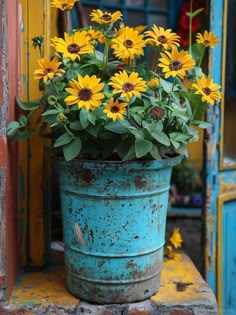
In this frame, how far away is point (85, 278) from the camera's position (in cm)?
186

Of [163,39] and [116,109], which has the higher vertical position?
[163,39]

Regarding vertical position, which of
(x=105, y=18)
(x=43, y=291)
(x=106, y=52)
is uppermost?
(x=105, y=18)

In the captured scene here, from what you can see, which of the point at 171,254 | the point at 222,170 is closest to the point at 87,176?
the point at 171,254

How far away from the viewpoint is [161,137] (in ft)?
5.55

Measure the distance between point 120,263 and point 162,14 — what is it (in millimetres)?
2786

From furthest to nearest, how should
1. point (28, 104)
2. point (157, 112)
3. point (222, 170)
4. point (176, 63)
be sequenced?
point (222, 170), point (28, 104), point (176, 63), point (157, 112)

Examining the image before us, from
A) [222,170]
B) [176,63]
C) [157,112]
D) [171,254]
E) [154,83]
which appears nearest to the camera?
[157,112]

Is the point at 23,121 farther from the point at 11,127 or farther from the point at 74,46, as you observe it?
the point at 74,46

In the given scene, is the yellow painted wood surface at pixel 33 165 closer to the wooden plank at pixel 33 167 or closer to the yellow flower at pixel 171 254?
the wooden plank at pixel 33 167

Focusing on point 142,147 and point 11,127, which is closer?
point 142,147

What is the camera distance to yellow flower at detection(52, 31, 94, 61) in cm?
172

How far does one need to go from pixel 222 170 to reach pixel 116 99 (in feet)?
3.22

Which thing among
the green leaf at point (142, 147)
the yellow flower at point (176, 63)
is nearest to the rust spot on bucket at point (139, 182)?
the green leaf at point (142, 147)

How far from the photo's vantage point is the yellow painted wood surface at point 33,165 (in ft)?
6.95
